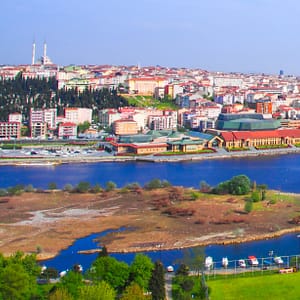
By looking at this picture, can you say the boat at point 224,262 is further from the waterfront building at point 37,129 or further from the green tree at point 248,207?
the waterfront building at point 37,129

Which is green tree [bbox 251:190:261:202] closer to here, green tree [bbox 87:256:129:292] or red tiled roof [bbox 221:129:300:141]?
green tree [bbox 87:256:129:292]

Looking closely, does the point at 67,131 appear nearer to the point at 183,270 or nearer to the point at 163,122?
the point at 163,122

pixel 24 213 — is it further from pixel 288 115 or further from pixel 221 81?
pixel 221 81

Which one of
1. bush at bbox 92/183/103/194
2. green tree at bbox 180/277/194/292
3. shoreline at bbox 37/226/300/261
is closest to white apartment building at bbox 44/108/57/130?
bush at bbox 92/183/103/194

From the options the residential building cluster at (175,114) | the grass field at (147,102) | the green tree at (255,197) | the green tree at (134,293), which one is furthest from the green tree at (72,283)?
the grass field at (147,102)

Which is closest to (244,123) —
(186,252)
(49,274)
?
(186,252)

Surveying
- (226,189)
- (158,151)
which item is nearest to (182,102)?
(158,151)
